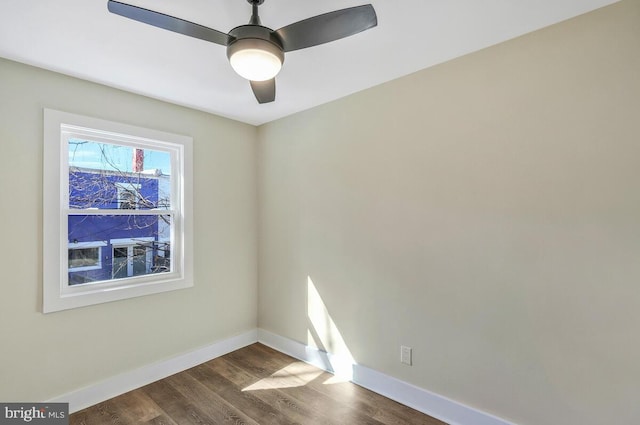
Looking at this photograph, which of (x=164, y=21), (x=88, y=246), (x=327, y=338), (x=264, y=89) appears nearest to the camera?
(x=164, y=21)

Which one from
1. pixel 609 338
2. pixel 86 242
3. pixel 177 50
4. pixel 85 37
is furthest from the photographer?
pixel 86 242

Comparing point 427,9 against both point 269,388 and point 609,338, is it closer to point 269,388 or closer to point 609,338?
point 609,338

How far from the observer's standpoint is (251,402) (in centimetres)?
235

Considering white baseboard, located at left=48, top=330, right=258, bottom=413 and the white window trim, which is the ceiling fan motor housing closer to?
the white window trim

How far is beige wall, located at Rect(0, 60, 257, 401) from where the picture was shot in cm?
204

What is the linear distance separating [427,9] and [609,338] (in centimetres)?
194

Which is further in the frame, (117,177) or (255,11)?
(117,177)

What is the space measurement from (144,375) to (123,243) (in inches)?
44.6

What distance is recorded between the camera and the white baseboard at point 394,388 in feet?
6.58

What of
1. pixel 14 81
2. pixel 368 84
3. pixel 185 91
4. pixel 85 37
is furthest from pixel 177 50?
pixel 368 84

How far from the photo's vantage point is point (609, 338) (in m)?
1.57

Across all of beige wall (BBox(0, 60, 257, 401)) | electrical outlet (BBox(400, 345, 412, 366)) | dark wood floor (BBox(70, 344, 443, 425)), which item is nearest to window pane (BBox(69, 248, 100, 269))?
beige wall (BBox(0, 60, 257, 401))

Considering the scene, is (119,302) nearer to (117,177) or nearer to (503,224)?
(117,177)

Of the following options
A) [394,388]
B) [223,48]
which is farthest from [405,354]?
[223,48]
